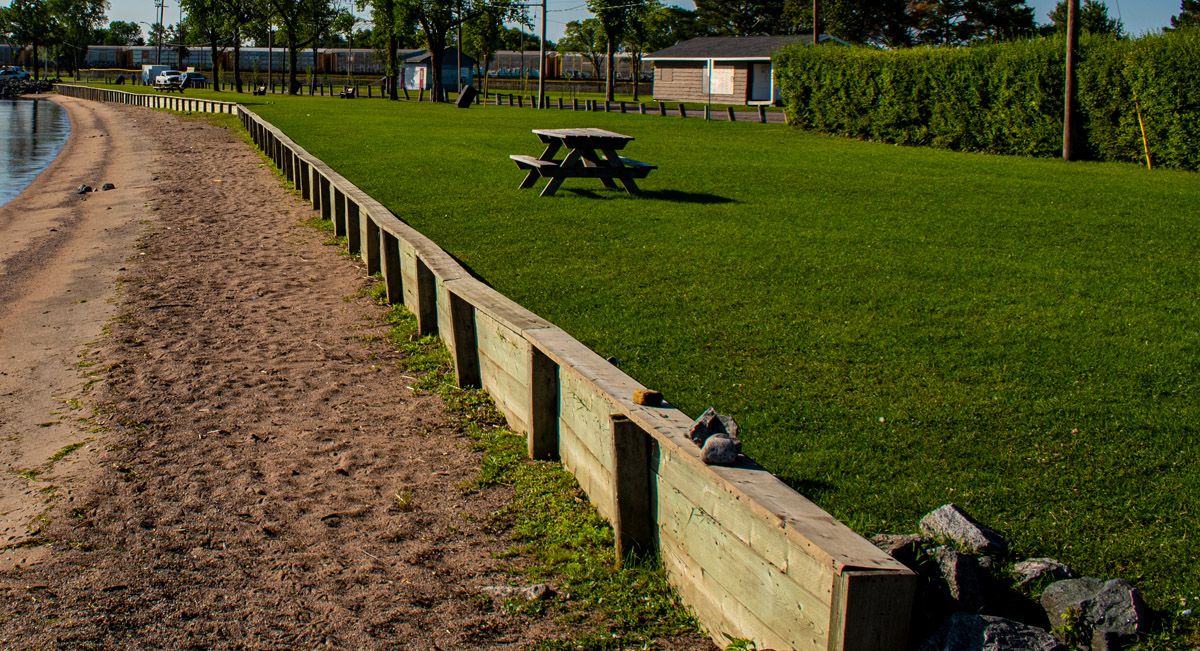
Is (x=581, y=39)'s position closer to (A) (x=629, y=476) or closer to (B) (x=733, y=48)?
(B) (x=733, y=48)

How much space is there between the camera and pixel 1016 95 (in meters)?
24.2

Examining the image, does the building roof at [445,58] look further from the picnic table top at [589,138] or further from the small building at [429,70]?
the picnic table top at [589,138]

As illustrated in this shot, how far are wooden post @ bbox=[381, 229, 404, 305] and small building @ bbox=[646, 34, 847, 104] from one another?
46493 mm

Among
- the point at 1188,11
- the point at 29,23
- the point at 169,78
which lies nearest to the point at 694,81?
the point at 1188,11

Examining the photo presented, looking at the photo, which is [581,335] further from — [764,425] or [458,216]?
[458,216]

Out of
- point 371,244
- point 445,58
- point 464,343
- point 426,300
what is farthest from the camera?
point 445,58

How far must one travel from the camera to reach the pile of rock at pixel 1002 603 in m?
2.94

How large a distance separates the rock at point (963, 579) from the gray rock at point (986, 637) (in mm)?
252

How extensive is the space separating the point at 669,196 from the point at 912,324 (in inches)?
302

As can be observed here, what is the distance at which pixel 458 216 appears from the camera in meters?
12.5

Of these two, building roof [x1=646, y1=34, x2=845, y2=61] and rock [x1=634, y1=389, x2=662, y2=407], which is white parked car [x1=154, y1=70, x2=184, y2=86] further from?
rock [x1=634, y1=389, x2=662, y2=407]

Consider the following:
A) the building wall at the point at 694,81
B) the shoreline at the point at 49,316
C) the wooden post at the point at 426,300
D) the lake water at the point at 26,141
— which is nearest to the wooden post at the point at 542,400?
the shoreline at the point at 49,316

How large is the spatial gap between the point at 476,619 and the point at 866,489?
182cm

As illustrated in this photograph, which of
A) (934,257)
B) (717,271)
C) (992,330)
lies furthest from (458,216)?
(992,330)
